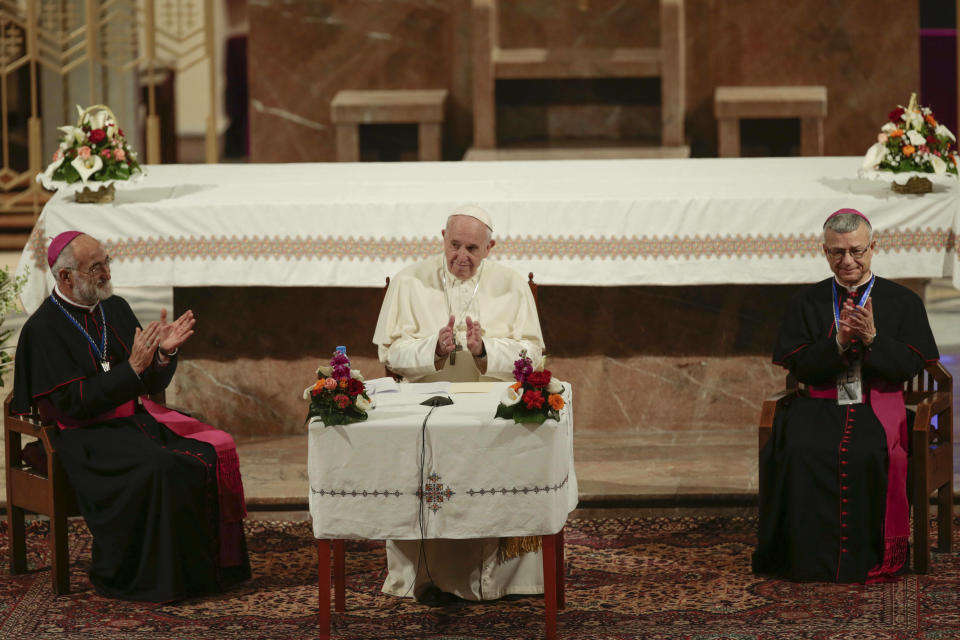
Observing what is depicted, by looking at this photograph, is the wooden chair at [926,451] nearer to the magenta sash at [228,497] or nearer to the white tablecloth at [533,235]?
the white tablecloth at [533,235]

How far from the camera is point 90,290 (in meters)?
5.46

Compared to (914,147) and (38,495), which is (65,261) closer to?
(38,495)

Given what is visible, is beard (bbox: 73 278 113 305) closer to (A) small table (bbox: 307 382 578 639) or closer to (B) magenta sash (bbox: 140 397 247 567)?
(B) magenta sash (bbox: 140 397 247 567)

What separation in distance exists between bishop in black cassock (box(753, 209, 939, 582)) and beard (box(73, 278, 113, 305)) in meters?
2.43

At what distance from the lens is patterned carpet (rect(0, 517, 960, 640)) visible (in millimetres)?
4887

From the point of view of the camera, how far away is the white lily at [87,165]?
6.85 metres

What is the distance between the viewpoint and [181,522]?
5293mm

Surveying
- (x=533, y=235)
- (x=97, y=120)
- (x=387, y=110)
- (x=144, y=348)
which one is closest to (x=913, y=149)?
(x=533, y=235)

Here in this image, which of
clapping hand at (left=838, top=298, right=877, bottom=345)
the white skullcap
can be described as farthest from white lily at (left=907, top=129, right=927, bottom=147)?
the white skullcap

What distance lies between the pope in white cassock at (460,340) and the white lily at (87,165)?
70.2 inches

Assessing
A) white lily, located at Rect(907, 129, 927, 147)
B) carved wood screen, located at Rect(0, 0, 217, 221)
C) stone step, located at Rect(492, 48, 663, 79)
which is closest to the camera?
white lily, located at Rect(907, 129, 927, 147)

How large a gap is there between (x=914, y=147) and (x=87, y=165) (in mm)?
3681

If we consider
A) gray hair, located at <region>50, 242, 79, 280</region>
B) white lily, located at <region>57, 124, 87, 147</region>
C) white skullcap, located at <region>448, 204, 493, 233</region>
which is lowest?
gray hair, located at <region>50, 242, 79, 280</region>

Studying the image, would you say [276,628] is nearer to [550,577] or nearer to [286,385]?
[550,577]
